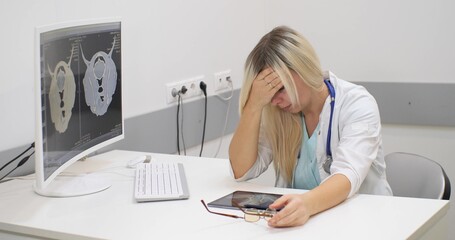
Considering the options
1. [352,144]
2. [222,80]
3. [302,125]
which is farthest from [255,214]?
[222,80]

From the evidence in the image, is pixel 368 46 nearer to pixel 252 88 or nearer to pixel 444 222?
pixel 252 88

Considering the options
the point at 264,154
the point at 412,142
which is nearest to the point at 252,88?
the point at 264,154

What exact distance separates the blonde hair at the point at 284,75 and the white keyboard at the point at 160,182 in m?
0.32

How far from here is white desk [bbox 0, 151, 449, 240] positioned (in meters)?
1.65

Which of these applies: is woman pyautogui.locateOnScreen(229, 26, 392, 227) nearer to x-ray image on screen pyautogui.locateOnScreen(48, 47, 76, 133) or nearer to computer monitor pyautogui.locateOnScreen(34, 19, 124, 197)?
computer monitor pyautogui.locateOnScreen(34, 19, 124, 197)

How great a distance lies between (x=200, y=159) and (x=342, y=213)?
0.79m

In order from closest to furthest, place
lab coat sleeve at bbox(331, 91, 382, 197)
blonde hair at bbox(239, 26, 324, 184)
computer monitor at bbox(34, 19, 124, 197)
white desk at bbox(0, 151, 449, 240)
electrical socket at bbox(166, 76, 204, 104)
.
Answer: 1. white desk at bbox(0, 151, 449, 240)
2. computer monitor at bbox(34, 19, 124, 197)
3. lab coat sleeve at bbox(331, 91, 382, 197)
4. blonde hair at bbox(239, 26, 324, 184)
5. electrical socket at bbox(166, 76, 204, 104)

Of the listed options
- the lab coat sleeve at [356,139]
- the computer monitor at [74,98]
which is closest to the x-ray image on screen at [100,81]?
the computer monitor at [74,98]

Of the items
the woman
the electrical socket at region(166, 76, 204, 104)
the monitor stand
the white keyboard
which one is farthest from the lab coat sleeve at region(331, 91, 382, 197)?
the electrical socket at region(166, 76, 204, 104)

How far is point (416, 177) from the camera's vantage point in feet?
7.52

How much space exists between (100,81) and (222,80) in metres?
1.17

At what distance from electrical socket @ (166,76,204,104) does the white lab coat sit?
2.47 feet

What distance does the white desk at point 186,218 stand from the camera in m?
1.65

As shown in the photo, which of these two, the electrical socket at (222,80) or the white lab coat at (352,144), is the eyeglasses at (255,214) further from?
the electrical socket at (222,80)
